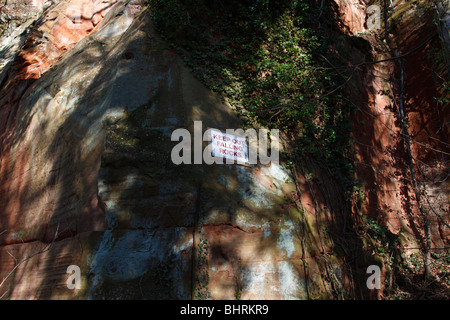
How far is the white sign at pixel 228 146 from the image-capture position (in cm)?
479

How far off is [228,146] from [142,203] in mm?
1505

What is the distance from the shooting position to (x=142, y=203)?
13.7ft

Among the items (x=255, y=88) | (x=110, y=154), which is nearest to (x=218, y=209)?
(x=110, y=154)

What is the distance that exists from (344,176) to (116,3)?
662 cm

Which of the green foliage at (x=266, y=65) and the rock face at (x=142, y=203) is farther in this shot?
the green foliage at (x=266, y=65)

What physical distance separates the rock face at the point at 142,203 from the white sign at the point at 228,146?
0.18 m

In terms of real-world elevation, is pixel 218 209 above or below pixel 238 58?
below

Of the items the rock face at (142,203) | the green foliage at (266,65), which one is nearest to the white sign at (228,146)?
the rock face at (142,203)

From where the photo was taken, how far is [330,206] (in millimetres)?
5512

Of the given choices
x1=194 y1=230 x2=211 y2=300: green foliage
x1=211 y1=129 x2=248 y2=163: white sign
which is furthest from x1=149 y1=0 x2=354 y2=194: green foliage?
x1=194 y1=230 x2=211 y2=300: green foliage

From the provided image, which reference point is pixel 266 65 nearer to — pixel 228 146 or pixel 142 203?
pixel 228 146

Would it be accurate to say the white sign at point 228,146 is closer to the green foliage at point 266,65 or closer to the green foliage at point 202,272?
the green foliage at point 266,65
